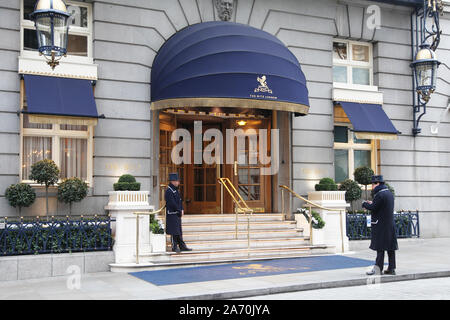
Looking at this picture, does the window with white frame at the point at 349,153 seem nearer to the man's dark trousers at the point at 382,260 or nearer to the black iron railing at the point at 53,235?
the man's dark trousers at the point at 382,260

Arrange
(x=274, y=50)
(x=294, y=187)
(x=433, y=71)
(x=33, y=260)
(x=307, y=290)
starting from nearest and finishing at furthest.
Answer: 1. (x=307, y=290)
2. (x=33, y=260)
3. (x=274, y=50)
4. (x=294, y=187)
5. (x=433, y=71)

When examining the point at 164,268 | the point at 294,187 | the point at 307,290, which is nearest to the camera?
the point at 307,290

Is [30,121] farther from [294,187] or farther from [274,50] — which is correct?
[294,187]

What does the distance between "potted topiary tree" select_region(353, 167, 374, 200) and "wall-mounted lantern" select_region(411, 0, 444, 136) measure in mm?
2987

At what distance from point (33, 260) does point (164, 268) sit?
117 inches

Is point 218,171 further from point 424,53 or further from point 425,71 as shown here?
point 424,53

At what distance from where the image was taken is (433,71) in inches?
Answer: 709

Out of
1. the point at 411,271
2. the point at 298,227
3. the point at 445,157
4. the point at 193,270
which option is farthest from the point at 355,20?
the point at 193,270

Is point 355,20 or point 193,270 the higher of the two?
point 355,20

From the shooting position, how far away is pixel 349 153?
59.9ft

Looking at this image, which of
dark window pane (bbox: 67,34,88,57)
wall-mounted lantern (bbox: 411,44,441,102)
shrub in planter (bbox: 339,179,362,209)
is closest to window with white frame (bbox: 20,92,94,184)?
dark window pane (bbox: 67,34,88,57)

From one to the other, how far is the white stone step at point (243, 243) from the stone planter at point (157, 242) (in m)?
0.85

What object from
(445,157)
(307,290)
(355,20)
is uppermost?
(355,20)

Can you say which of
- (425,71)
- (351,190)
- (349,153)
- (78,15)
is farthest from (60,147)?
(425,71)
